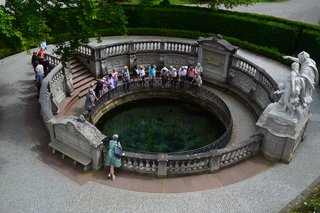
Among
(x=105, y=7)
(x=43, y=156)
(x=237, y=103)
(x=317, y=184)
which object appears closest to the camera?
(x=317, y=184)

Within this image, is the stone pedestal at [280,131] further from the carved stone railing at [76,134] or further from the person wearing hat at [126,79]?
the person wearing hat at [126,79]

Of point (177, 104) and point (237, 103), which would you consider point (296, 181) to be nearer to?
point (237, 103)

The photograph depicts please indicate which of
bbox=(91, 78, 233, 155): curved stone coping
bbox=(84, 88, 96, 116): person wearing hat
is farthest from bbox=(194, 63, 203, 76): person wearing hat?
bbox=(84, 88, 96, 116): person wearing hat

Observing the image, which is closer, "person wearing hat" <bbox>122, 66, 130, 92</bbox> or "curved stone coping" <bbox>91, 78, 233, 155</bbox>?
"curved stone coping" <bbox>91, 78, 233, 155</bbox>

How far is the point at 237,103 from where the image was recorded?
78.8 feet

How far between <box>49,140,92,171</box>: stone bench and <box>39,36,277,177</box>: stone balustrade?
446mm

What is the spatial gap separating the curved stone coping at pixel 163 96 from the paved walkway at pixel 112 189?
A: 5.17 metres

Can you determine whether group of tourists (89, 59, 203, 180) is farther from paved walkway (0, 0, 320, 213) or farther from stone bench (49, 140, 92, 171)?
stone bench (49, 140, 92, 171)

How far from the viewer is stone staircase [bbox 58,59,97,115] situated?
22.9 metres

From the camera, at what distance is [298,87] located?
1611 cm

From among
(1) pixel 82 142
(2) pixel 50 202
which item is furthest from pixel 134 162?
(2) pixel 50 202

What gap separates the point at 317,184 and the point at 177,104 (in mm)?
11493

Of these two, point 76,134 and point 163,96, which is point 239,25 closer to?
point 163,96

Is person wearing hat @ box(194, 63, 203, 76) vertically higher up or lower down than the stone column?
higher up
